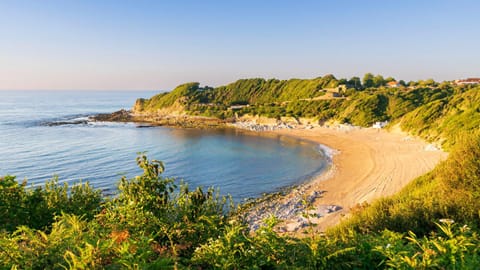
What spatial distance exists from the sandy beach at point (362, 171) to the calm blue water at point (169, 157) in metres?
2.69

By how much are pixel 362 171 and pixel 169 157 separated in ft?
70.6

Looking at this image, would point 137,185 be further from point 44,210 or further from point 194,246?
point 44,210

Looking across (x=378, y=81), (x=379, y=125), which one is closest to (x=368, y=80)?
(x=378, y=81)

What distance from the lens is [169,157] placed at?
116 ft

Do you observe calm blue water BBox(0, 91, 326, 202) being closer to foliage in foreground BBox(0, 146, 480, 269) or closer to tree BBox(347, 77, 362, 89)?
foliage in foreground BBox(0, 146, 480, 269)

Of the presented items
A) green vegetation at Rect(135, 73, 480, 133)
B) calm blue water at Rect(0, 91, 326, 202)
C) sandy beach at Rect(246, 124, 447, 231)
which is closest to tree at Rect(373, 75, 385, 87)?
green vegetation at Rect(135, 73, 480, 133)

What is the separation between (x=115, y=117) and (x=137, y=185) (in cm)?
7513

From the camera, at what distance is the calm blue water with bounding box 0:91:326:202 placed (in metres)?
26.3

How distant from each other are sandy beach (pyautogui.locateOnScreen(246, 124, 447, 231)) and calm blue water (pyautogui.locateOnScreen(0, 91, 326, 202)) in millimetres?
2686

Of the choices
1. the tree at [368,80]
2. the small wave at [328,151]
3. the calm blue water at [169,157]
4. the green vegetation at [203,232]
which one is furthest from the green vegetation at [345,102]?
the green vegetation at [203,232]

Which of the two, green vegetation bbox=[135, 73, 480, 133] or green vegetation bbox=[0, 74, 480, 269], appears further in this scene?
green vegetation bbox=[135, 73, 480, 133]

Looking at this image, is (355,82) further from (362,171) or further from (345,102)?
(362,171)

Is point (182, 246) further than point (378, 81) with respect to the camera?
No

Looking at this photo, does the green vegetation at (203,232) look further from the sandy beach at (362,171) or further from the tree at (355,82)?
the tree at (355,82)
